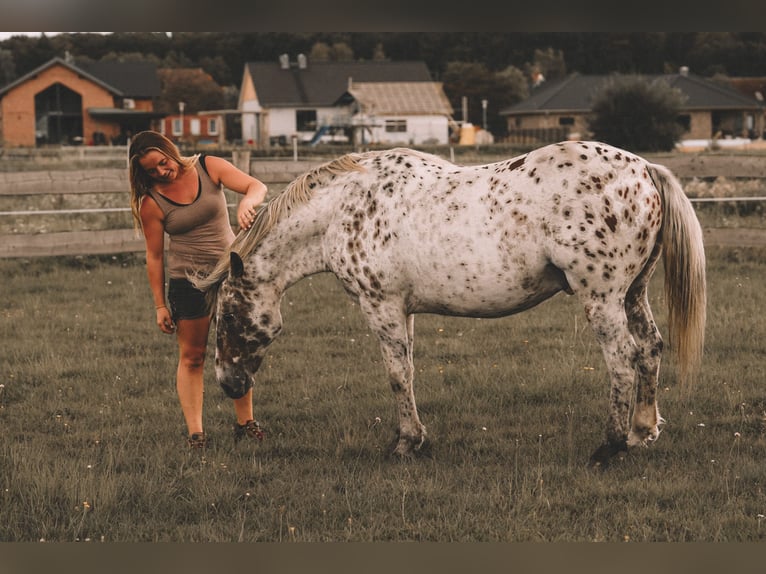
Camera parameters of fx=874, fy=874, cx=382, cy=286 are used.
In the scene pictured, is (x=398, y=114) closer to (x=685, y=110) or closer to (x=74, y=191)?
(x=685, y=110)

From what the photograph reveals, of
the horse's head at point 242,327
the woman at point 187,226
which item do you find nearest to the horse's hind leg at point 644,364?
the horse's head at point 242,327

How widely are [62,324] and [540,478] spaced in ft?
19.0

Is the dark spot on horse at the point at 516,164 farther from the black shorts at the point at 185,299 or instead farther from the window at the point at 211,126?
the window at the point at 211,126

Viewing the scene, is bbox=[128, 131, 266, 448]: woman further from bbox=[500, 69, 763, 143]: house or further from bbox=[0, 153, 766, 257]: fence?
bbox=[500, 69, 763, 143]: house

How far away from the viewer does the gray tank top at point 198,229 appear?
200 inches

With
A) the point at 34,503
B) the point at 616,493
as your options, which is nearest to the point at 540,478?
the point at 616,493

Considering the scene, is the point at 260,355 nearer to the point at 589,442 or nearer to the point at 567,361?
the point at 589,442

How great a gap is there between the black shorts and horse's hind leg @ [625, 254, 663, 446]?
8.27 ft

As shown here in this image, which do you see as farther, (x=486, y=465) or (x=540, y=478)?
(x=486, y=465)

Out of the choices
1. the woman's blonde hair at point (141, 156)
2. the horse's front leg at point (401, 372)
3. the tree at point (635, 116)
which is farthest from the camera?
the tree at point (635, 116)

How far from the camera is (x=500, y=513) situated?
4.09 metres

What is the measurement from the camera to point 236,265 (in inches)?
200

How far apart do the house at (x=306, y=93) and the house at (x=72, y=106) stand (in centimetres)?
778

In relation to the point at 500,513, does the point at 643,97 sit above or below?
above
